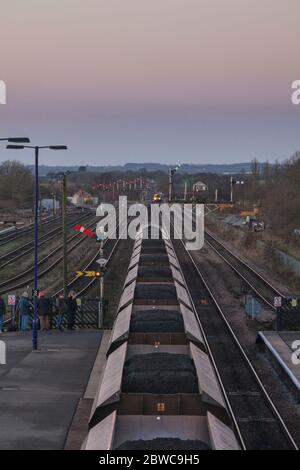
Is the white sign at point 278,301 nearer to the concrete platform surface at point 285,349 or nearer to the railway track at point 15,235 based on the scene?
the concrete platform surface at point 285,349

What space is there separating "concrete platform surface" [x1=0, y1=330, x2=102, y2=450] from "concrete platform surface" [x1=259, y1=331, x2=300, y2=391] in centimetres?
574

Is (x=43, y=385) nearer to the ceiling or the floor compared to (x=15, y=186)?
nearer to the floor

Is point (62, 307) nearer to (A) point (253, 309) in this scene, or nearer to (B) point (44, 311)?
(B) point (44, 311)

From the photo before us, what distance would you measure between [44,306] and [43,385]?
24.0ft

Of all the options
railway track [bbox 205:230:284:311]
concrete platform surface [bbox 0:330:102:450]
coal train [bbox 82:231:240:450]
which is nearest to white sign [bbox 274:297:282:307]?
railway track [bbox 205:230:284:311]

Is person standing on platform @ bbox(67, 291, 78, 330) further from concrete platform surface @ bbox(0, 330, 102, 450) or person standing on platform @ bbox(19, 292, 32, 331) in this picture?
person standing on platform @ bbox(19, 292, 32, 331)

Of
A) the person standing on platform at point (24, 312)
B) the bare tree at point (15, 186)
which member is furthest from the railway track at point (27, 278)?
the bare tree at point (15, 186)

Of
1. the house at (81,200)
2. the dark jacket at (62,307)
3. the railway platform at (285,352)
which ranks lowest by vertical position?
the railway platform at (285,352)

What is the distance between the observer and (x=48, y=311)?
24.2 meters

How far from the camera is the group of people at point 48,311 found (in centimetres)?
2397

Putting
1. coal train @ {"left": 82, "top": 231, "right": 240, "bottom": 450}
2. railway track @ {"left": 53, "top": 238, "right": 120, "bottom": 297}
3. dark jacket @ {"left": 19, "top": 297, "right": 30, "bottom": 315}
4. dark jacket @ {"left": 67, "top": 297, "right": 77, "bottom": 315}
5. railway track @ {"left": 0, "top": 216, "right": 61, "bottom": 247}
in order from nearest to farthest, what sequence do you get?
coal train @ {"left": 82, "top": 231, "right": 240, "bottom": 450} → dark jacket @ {"left": 67, "top": 297, "right": 77, "bottom": 315} → dark jacket @ {"left": 19, "top": 297, "right": 30, "bottom": 315} → railway track @ {"left": 53, "top": 238, "right": 120, "bottom": 297} → railway track @ {"left": 0, "top": 216, "right": 61, "bottom": 247}

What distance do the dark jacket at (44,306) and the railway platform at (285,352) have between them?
25.6ft

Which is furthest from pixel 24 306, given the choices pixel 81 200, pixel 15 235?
pixel 81 200

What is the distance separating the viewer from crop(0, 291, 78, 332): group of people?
23969mm
